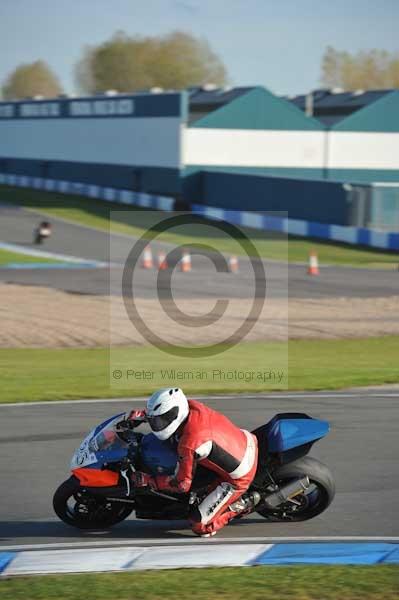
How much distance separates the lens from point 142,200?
2194 inches

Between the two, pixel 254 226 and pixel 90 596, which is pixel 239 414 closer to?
pixel 90 596

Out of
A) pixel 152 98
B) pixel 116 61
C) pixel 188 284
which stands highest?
pixel 116 61

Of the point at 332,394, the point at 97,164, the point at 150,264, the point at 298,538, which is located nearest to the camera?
the point at 298,538

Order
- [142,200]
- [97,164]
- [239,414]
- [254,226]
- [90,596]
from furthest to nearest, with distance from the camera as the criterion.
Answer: [97,164] → [142,200] → [254,226] → [239,414] → [90,596]

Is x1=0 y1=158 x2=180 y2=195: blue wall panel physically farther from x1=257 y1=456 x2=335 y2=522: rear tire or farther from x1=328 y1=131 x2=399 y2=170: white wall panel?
x1=257 y1=456 x2=335 y2=522: rear tire

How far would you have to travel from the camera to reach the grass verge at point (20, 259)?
3606 cm

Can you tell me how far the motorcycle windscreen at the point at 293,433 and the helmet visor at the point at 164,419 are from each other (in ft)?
3.43

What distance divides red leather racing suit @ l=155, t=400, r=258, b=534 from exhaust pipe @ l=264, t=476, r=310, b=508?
309 millimetres

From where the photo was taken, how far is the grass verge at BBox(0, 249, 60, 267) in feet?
118

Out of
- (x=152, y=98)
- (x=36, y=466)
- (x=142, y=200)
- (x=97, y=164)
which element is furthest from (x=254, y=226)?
(x=36, y=466)

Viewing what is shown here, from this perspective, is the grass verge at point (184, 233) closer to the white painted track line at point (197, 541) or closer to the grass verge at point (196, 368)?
the grass verge at point (196, 368)

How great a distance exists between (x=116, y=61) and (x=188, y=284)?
153 meters

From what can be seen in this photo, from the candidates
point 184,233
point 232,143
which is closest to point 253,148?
point 232,143

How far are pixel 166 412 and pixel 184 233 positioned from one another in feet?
124
